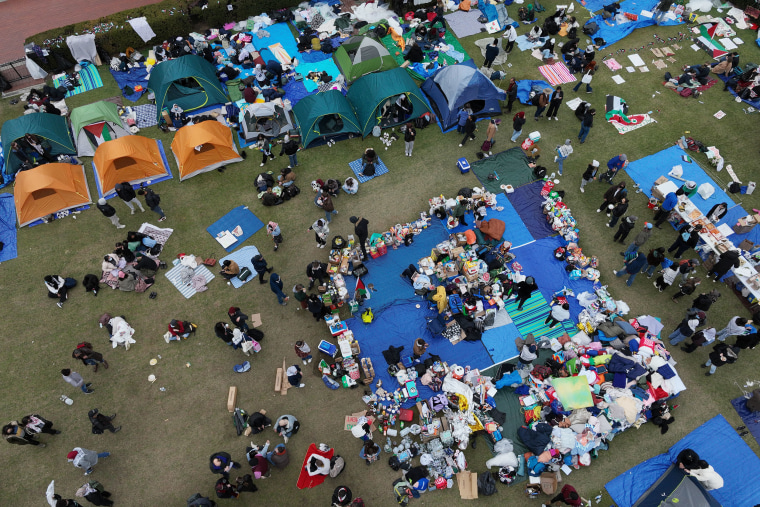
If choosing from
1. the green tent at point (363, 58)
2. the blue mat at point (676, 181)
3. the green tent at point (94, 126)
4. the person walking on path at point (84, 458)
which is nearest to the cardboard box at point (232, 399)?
the person walking on path at point (84, 458)

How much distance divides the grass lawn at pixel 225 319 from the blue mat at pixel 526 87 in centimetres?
120

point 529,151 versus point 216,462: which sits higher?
point 529,151

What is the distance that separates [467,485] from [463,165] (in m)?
12.5

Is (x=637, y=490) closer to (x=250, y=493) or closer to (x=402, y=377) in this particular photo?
(x=402, y=377)

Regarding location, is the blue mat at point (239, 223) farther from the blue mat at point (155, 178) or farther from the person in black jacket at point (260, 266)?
the blue mat at point (155, 178)

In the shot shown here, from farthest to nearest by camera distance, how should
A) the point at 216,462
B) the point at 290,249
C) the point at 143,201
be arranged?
1. the point at 143,201
2. the point at 290,249
3. the point at 216,462

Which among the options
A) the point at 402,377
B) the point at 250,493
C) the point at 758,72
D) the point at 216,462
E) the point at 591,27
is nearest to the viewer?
the point at 216,462

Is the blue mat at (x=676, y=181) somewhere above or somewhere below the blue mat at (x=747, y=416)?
above

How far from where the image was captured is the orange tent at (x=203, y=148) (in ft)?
62.7

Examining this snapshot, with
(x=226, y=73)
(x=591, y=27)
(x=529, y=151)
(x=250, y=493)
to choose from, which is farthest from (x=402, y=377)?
(x=591, y=27)

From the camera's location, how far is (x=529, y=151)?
66.9 feet

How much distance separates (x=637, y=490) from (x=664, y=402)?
9.62 ft

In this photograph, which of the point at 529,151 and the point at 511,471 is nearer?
the point at 511,471

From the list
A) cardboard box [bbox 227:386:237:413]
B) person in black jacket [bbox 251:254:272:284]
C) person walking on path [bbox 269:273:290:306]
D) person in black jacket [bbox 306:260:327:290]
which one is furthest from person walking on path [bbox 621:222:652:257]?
cardboard box [bbox 227:386:237:413]
